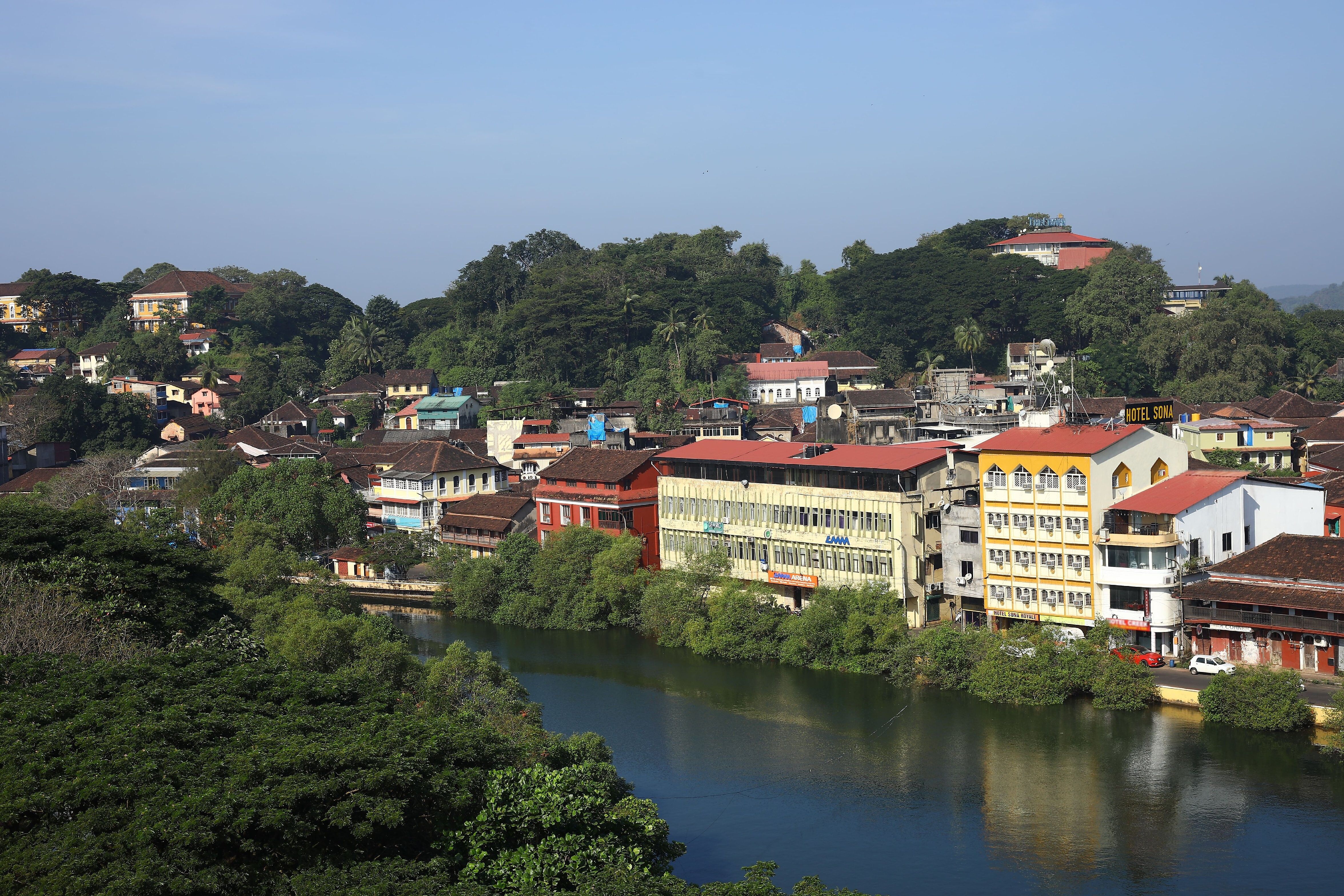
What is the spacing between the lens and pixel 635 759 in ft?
73.5

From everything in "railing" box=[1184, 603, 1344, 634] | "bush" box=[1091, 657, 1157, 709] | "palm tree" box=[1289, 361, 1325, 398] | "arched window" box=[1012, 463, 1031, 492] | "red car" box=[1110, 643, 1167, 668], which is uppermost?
"palm tree" box=[1289, 361, 1325, 398]

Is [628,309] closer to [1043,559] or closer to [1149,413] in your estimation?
[1149,413]

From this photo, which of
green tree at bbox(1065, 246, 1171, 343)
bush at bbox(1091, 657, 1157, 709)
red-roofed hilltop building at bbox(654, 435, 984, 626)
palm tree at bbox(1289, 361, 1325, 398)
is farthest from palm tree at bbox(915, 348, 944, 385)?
bush at bbox(1091, 657, 1157, 709)

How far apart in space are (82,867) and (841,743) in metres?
14.3

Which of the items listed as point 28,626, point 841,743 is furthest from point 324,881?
point 841,743

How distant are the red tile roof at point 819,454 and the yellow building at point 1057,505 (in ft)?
7.62

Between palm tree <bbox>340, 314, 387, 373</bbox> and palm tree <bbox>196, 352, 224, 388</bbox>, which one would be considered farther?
palm tree <bbox>340, 314, 387, 373</bbox>

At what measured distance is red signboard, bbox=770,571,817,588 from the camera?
29.8m

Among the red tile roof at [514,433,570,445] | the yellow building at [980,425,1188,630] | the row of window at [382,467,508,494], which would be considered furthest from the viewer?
the red tile roof at [514,433,570,445]

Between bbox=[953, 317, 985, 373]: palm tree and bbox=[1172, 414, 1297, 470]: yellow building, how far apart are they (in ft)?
62.2

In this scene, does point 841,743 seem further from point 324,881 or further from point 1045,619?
point 324,881

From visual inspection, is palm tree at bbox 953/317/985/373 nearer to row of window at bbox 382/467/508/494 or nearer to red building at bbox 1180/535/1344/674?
row of window at bbox 382/467/508/494

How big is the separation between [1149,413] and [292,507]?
77.8ft

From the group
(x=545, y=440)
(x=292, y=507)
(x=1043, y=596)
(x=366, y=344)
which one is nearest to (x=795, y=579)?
(x=1043, y=596)
